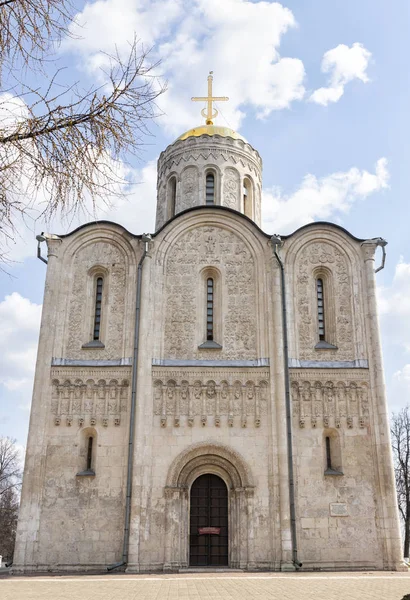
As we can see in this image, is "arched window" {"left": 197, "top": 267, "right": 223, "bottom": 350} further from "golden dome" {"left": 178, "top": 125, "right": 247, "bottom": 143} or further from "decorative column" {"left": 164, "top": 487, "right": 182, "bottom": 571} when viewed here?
"golden dome" {"left": 178, "top": 125, "right": 247, "bottom": 143}

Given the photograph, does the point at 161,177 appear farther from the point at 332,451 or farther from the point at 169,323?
the point at 332,451

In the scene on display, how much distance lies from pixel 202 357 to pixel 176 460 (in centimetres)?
286

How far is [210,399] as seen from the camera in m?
15.8

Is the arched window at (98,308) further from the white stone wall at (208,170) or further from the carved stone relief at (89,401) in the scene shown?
the white stone wall at (208,170)

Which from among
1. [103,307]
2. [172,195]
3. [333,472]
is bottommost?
[333,472]

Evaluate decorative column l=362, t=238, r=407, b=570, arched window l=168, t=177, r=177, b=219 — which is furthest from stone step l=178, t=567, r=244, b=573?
arched window l=168, t=177, r=177, b=219

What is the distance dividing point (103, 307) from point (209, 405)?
4172 millimetres

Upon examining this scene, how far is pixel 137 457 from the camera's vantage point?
15.0 meters

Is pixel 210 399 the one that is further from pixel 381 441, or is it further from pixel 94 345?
pixel 381 441

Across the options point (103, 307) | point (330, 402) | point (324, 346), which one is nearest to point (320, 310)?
point (324, 346)

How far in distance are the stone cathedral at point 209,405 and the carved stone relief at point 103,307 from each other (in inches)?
1.6

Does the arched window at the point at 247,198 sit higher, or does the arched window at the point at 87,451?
the arched window at the point at 247,198

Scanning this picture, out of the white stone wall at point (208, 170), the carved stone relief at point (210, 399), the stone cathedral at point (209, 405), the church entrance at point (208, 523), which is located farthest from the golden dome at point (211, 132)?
the church entrance at point (208, 523)

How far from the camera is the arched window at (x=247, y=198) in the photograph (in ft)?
69.1
